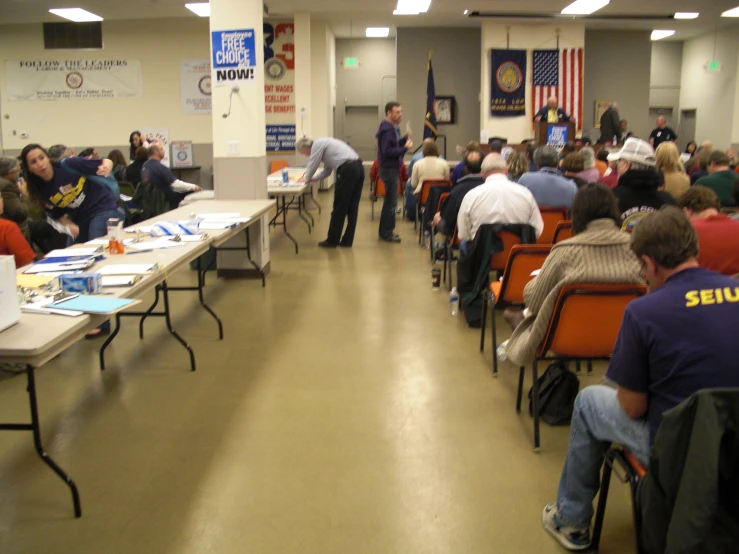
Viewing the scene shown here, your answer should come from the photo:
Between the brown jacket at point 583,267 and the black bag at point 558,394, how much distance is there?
398 millimetres

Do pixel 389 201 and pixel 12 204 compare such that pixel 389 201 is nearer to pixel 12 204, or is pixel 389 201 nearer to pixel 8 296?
pixel 12 204

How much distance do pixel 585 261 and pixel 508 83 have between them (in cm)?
1149

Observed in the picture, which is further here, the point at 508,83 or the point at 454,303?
the point at 508,83

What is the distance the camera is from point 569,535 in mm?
2254

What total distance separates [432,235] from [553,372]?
3.54 metres

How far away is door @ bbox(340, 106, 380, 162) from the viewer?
16.5m

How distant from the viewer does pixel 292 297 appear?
5.54 m

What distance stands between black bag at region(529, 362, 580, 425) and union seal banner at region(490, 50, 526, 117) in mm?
11134

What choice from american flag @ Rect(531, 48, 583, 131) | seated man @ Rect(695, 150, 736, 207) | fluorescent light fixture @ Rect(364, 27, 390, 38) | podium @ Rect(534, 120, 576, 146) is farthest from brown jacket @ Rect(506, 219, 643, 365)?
fluorescent light fixture @ Rect(364, 27, 390, 38)

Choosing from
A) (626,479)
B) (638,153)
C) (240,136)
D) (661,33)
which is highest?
(661,33)

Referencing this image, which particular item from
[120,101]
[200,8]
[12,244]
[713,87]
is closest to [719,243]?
[12,244]

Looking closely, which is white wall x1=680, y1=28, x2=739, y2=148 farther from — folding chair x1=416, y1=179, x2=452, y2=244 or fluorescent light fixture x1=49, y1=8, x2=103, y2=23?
fluorescent light fixture x1=49, y1=8, x2=103, y2=23

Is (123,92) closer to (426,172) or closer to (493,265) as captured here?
(426,172)

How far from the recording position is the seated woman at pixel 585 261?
2.75 m
